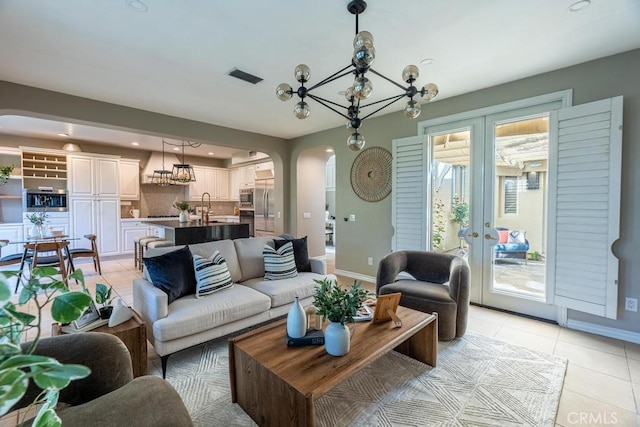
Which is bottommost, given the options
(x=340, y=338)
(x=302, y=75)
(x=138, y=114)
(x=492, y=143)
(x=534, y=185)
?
(x=340, y=338)

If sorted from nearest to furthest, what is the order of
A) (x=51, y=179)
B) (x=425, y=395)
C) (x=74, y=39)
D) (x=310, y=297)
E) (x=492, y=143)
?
(x=425, y=395) → (x=74, y=39) → (x=310, y=297) → (x=492, y=143) → (x=51, y=179)

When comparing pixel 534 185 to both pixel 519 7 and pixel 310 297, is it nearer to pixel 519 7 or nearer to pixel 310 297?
pixel 519 7

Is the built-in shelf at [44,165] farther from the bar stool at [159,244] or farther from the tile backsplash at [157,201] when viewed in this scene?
the bar stool at [159,244]

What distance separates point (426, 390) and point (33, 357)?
219 centimetres

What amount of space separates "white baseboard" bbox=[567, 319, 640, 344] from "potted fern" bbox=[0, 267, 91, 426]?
3.99 metres

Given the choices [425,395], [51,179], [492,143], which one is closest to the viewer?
[425,395]

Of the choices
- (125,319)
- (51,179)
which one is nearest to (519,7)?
(125,319)

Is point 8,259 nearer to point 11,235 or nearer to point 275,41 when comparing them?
point 11,235

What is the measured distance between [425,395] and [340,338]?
83cm

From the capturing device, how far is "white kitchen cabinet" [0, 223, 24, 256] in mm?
5410

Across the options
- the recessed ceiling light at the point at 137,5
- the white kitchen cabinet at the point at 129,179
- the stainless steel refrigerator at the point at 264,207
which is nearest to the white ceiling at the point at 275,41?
the recessed ceiling light at the point at 137,5

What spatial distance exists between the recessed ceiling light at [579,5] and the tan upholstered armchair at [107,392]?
3.41 m

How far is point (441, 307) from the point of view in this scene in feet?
8.82

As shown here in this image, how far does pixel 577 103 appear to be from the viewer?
2.90 m
